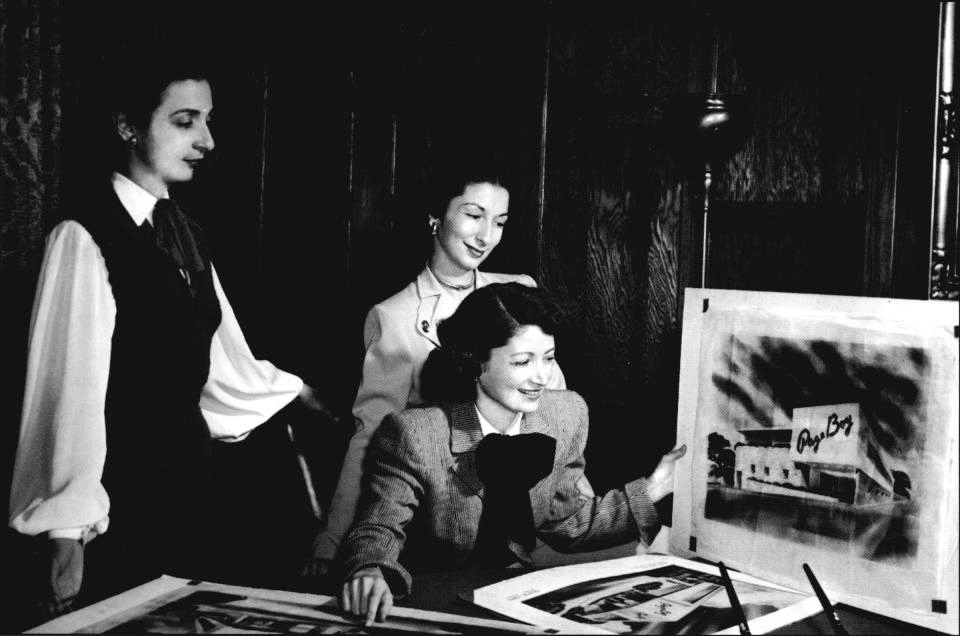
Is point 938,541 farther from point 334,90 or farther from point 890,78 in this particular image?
point 334,90

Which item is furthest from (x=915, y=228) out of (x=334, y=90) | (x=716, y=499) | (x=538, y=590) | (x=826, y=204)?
(x=334, y=90)

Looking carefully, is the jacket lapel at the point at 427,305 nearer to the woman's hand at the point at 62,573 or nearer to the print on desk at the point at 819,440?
the print on desk at the point at 819,440

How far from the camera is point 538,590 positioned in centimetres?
120

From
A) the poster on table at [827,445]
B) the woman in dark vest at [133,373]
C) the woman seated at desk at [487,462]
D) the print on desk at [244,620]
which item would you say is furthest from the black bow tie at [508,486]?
the woman in dark vest at [133,373]

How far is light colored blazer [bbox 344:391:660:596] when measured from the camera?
1326 millimetres

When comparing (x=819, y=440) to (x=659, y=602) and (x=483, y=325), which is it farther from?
(x=483, y=325)

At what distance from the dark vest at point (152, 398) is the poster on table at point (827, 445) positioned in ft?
2.62

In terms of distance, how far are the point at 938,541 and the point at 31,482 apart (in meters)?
1.23

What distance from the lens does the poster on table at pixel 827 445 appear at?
1140mm

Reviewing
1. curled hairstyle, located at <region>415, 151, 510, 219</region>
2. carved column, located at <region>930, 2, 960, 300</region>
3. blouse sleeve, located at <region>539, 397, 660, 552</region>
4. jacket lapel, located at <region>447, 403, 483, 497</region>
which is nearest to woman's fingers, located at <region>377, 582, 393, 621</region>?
jacket lapel, located at <region>447, 403, 483, 497</region>

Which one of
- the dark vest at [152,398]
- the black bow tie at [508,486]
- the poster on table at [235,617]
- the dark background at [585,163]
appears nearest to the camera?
the poster on table at [235,617]

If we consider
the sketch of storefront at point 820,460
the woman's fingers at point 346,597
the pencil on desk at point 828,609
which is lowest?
the woman's fingers at point 346,597

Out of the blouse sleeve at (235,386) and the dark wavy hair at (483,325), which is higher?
the dark wavy hair at (483,325)

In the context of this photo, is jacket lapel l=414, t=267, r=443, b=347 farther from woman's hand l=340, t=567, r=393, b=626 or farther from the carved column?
the carved column
